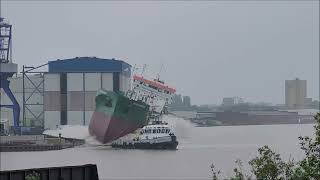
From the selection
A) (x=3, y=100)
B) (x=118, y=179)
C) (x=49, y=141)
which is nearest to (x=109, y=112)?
(x=49, y=141)

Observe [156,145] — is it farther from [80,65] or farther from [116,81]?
[80,65]

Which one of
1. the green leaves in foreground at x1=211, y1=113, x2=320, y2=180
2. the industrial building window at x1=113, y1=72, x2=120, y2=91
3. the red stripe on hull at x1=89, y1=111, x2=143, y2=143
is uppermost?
the industrial building window at x1=113, y1=72, x2=120, y2=91

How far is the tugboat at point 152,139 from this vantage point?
50.0m

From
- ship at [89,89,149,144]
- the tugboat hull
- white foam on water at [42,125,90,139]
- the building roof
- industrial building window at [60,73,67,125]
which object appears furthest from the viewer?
industrial building window at [60,73,67,125]

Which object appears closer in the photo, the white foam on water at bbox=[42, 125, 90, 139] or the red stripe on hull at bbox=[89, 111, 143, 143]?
the red stripe on hull at bbox=[89, 111, 143, 143]

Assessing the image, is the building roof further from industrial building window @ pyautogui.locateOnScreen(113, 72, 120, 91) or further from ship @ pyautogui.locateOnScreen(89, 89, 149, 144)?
ship @ pyautogui.locateOnScreen(89, 89, 149, 144)

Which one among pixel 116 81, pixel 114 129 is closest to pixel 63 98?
pixel 116 81

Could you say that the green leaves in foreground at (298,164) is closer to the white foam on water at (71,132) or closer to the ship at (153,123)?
the ship at (153,123)

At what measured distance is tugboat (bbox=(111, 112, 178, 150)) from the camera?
1967 inches

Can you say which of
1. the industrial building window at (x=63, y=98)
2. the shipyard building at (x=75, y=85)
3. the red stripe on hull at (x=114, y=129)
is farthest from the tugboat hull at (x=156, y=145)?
the industrial building window at (x=63, y=98)

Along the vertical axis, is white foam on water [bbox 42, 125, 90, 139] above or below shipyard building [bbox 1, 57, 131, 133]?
below

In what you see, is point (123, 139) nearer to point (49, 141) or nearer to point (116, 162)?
point (49, 141)

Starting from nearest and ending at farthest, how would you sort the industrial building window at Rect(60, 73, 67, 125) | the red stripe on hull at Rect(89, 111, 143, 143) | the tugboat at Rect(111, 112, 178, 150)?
the tugboat at Rect(111, 112, 178, 150) < the red stripe on hull at Rect(89, 111, 143, 143) < the industrial building window at Rect(60, 73, 67, 125)

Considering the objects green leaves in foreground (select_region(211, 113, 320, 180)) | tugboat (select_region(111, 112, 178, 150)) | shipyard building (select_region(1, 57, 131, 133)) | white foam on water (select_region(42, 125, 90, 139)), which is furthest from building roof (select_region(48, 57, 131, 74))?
green leaves in foreground (select_region(211, 113, 320, 180))
